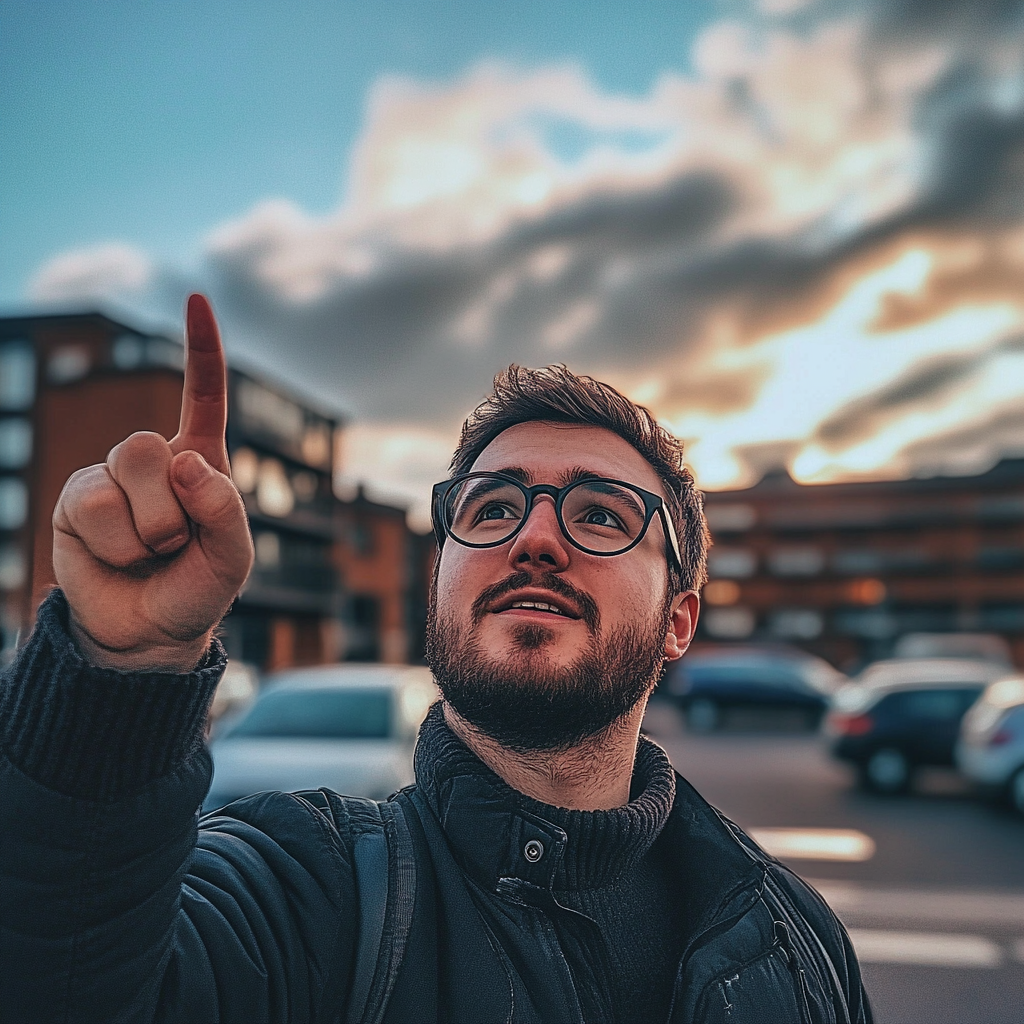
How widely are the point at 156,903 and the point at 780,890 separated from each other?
1220 mm

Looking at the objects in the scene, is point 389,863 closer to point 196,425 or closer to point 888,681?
point 196,425

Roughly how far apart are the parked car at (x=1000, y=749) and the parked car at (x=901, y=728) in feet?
4.78

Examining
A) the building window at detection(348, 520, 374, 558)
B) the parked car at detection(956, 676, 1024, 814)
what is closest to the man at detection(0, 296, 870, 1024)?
the parked car at detection(956, 676, 1024, 814)

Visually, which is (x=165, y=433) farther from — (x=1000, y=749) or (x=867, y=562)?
(x=867, y=562)

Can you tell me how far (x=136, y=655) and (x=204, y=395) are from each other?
34 cm

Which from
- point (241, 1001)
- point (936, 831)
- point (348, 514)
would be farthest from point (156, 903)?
point (348, 514)

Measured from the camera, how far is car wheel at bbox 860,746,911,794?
11.8 m

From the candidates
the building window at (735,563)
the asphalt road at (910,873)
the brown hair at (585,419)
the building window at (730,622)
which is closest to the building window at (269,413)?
the asphalt road at (910,873)

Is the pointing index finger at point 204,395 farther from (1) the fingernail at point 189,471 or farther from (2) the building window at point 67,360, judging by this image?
(2) the building window at point 67,360

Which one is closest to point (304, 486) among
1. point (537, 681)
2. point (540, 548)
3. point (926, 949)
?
point (926, 949)

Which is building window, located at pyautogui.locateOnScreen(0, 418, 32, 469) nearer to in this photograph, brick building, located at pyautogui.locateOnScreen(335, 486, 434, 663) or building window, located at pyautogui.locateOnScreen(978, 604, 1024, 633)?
brick building, located at pyautogui.locateOnScreen(335, 486, 434, 663)

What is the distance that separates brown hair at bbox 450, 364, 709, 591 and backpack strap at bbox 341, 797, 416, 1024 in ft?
Result: 2.90

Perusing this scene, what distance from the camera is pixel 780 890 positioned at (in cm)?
179

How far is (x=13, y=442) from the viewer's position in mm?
40781
